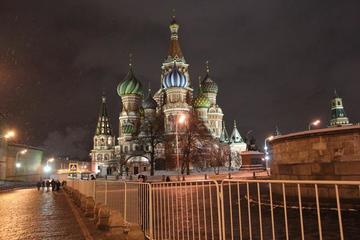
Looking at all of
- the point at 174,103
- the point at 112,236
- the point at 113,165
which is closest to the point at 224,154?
the point at 174,103

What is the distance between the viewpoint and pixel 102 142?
108 m

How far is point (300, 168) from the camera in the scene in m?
14.9

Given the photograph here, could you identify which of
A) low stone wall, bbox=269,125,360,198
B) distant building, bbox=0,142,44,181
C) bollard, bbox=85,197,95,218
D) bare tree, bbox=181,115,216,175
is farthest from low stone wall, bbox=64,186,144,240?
distant building, bbox=0,142,44,181

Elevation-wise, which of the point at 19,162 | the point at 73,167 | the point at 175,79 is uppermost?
the point at 175,79

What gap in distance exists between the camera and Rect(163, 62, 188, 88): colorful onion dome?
77.7m

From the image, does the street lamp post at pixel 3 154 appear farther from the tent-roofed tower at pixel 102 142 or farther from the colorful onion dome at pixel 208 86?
the colorful onion dome at pixel 208 86

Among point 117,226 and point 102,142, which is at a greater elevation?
point 102,142

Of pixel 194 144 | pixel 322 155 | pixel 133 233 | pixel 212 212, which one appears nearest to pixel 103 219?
pixel 133 233

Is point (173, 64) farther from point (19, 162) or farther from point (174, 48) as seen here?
point (19, 162)

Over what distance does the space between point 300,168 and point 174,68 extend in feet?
223

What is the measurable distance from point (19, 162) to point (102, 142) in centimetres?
4106

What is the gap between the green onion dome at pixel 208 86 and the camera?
9649 cm

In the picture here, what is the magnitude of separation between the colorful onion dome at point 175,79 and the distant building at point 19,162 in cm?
3094

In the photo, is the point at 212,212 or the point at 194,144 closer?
the point at 212,212
